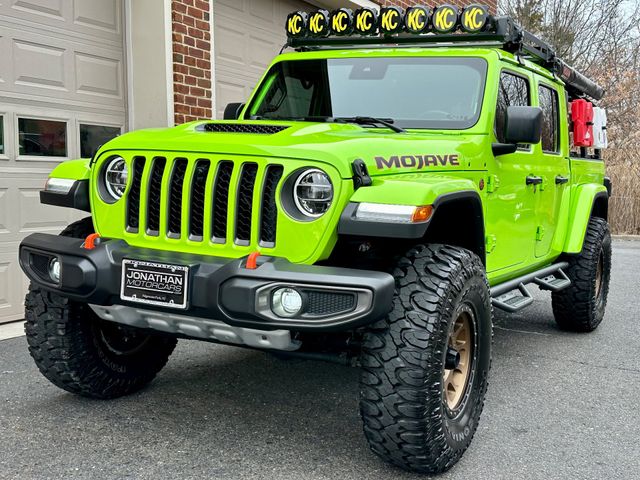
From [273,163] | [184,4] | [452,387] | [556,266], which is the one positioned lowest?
[452,387]

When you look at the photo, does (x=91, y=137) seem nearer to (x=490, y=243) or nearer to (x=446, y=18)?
(x=446, y=18)

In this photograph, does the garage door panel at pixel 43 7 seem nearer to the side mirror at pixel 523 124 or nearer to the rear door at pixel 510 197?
the rear door at pixel 510 197

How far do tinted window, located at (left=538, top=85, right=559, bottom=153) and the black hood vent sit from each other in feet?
7.86

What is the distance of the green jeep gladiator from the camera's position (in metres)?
2.74

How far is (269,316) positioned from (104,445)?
118 centimetres

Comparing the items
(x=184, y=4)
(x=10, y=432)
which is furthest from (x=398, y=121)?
(x=184, y=4)

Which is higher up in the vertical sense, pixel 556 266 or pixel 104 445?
pixel 556 266

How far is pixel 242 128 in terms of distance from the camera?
3.29 m

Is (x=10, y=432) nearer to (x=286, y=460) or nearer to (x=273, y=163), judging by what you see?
(x=286, y=460)

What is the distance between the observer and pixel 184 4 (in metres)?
6.45

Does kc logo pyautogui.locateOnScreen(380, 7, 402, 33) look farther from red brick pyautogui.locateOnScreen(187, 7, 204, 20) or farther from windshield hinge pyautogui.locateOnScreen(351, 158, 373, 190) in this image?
red brick pyautogui.locateOnScreen(187, 7, 204, 20)

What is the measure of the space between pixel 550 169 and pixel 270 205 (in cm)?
275

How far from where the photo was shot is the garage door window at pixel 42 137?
220 inches

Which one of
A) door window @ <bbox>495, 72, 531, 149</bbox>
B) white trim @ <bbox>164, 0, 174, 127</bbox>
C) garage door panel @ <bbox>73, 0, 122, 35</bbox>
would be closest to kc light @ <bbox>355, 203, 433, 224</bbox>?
door window @ <bbox>495, 72, 531, 149</bbox>
